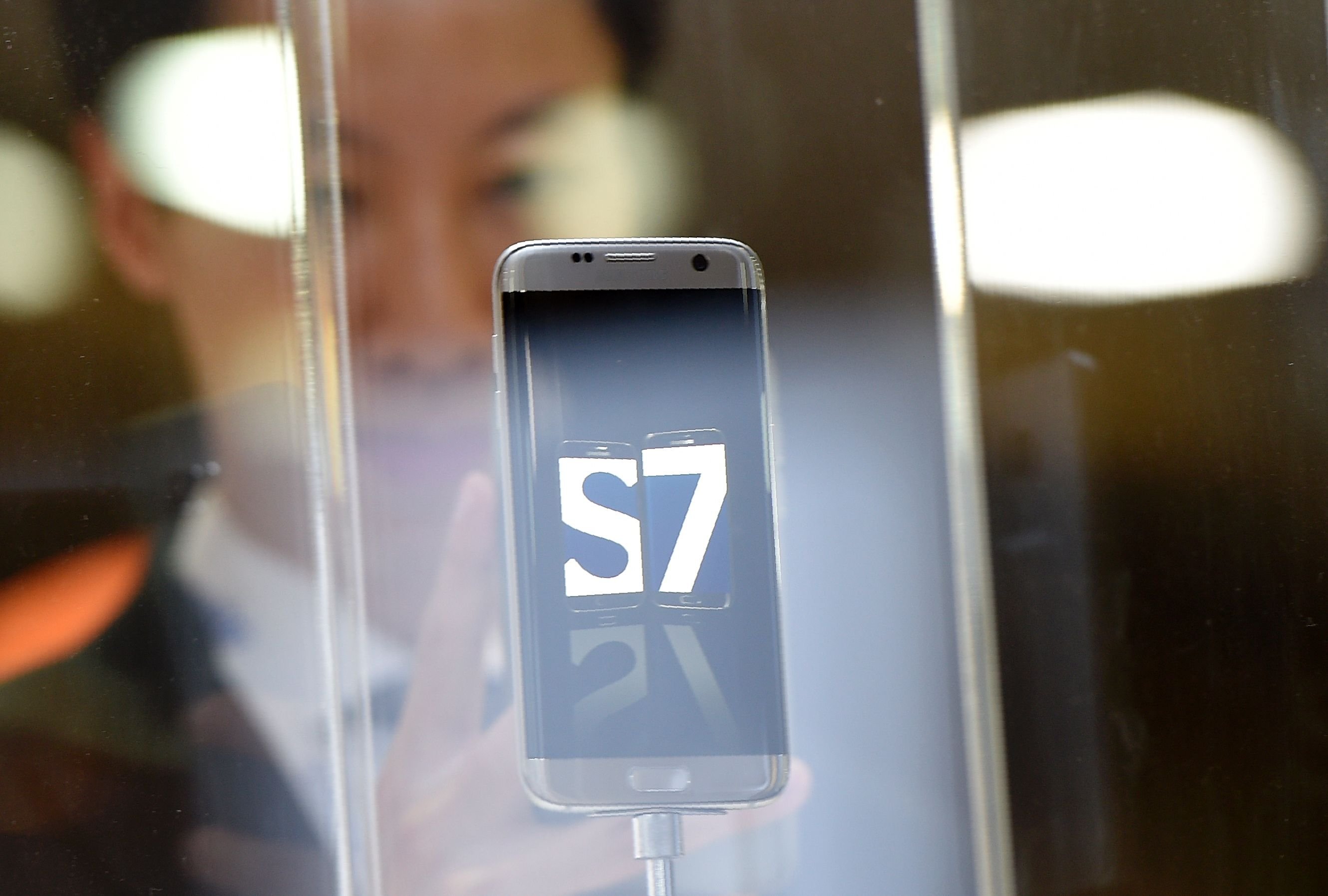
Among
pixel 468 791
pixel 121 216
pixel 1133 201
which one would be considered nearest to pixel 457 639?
pixel 468 791

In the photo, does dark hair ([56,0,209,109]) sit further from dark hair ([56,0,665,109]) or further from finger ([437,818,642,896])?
finger ([437,818,642,896])

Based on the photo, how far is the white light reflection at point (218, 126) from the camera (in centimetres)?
35

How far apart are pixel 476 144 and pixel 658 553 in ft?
0.47

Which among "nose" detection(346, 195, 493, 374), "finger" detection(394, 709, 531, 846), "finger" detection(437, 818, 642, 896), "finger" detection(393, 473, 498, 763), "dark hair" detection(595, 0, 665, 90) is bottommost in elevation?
"finger" detection(437, 818, 642, 896)

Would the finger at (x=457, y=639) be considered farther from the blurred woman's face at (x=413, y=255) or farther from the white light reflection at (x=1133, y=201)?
the white light reflection at (x=1133, y=201)

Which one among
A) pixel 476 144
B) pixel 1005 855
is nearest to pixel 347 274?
pixel 476 144

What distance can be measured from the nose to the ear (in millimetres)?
57

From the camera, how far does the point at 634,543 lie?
1.10 ft

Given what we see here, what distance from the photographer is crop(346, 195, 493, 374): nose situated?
1.20 feet

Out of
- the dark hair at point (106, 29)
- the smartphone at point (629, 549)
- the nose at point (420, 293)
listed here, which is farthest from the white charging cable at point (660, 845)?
the dark hair at point (106, 29)

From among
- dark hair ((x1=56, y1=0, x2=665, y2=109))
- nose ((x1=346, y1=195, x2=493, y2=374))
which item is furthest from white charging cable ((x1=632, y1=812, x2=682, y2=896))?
dark hair ((x1=56, y1=0, x2=665, y2=109))

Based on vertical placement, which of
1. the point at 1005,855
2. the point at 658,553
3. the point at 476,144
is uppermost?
the point at 476,144

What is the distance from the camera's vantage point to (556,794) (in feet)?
1.10

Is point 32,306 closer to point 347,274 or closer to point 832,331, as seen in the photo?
point 347,274
